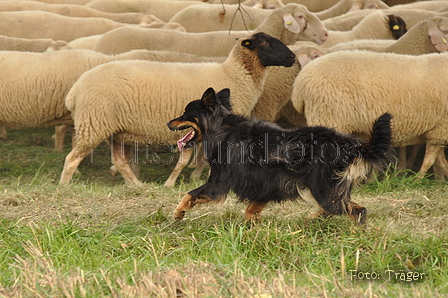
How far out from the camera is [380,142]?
364cm

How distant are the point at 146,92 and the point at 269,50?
1.38 meters

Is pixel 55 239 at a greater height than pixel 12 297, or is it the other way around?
pixel 12 297

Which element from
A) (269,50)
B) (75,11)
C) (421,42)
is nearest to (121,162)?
(269,50)

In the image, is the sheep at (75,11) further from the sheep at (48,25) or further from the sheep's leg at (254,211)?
the sheep's leg at (254,211)

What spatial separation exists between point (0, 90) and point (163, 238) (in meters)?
3.84

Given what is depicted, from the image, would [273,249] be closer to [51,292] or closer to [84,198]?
[51,292]

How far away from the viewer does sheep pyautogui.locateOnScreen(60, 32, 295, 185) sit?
6363mm

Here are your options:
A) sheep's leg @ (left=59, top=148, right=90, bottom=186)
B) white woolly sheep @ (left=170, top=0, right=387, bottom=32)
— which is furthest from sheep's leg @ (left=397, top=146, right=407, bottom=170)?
white woolly sheep @ (left=170, top=0, right=387, bottom=32)

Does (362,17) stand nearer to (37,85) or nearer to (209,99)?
(37,85)

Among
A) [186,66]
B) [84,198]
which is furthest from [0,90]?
[84,198]

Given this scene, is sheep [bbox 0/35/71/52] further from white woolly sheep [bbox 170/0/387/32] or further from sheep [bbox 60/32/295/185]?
white woolly sheep [bbox 170/0/387/32]

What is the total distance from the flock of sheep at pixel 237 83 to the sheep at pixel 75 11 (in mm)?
3484

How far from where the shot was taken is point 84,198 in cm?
502

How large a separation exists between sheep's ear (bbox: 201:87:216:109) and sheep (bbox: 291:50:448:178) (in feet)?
7.35
